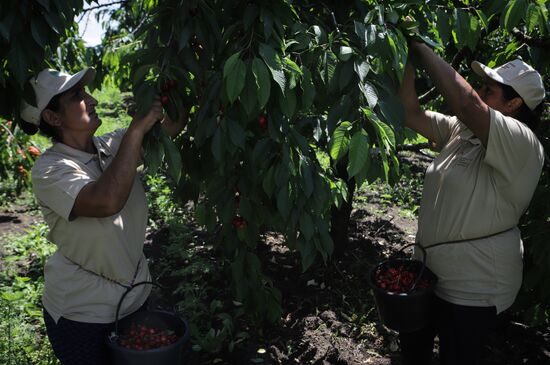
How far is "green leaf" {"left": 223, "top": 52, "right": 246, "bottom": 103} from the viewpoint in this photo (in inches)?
59.3

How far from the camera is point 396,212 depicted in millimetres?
5430

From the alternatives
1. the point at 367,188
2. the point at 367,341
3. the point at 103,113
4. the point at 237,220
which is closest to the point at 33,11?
the point at 237,220

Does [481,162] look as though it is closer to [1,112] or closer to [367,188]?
[1,112]

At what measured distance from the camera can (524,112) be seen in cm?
213

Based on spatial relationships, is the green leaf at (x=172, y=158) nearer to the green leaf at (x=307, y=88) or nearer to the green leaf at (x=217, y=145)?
the green leaf at (x=217, y=145)

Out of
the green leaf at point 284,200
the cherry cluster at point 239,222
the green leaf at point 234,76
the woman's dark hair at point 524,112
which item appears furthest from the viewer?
the cherry cluster at point 239,222

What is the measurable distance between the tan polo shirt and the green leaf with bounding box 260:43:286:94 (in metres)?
0.88

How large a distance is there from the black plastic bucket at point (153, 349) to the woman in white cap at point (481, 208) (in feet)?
3.42

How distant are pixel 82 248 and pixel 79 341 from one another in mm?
334

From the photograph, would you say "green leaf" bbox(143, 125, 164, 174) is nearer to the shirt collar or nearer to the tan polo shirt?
the shirt collar

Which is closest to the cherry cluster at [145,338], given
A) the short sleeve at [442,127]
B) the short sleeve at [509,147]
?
the short sleeve at [509,147]

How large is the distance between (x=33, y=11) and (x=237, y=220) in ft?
3.55

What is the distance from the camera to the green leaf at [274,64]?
1.51m

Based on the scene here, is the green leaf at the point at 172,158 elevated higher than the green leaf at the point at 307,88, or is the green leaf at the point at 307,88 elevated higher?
the green leaf at the point at 307,88
